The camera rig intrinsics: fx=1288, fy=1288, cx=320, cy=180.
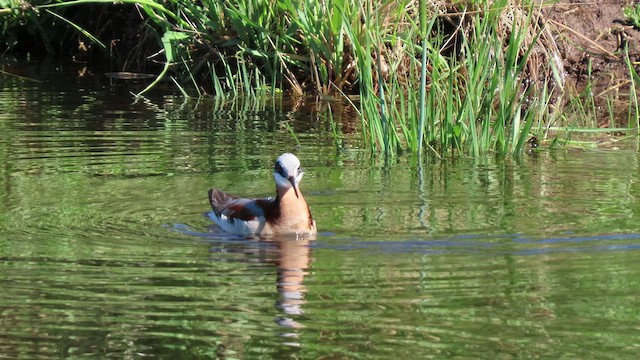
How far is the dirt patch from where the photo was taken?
1279 cm

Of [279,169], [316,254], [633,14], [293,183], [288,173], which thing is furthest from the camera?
[633,14]

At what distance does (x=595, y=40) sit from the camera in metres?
13.0

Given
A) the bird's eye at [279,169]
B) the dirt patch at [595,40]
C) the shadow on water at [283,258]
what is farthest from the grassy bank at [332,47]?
the shadow on water at [283,258]

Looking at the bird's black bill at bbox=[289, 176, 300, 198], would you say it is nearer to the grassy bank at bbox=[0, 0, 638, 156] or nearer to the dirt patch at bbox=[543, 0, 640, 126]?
the grassy bank at bbox=[0, 0, 638, 156]

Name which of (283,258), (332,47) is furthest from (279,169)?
(332,47)

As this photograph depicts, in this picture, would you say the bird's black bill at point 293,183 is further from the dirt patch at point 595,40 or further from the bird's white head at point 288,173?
the dirt patch at point 595,40

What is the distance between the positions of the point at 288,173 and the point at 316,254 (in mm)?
748

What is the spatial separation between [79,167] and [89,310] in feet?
11.7

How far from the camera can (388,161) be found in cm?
877

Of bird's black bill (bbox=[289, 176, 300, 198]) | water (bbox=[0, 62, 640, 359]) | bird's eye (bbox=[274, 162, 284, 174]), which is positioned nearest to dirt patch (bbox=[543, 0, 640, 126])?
water (bbox=[0, 62, 640, 359])

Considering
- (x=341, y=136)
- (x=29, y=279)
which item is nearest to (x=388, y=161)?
(x=341, y=136)

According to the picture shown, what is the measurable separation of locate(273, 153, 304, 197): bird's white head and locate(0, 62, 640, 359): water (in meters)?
0.31

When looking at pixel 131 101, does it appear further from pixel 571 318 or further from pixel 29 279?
pixel 571 318

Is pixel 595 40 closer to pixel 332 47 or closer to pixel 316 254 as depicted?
pixel 332 47
